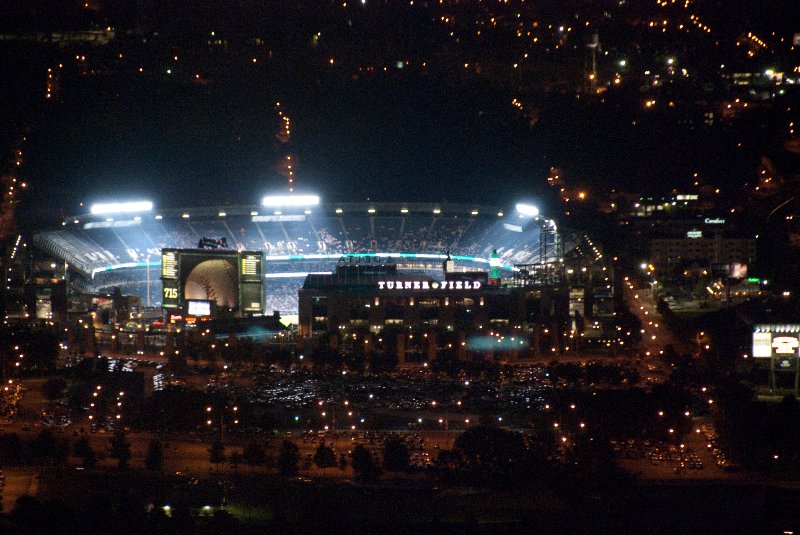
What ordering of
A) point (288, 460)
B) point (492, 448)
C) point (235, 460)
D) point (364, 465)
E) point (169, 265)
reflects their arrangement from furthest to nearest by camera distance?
point (169, 265), point (492, 448), point (235, 460), point (288, 460), point (364, 465)

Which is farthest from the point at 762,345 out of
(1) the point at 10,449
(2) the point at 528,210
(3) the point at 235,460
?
(2) the point at 528,210

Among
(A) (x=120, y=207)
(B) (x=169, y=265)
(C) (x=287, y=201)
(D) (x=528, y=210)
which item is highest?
(C) (x=287, y=201)

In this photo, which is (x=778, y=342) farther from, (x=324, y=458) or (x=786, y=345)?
(x=324, y=458)

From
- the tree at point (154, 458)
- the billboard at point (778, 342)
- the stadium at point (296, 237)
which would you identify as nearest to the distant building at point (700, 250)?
the stadium at point (296, 237)

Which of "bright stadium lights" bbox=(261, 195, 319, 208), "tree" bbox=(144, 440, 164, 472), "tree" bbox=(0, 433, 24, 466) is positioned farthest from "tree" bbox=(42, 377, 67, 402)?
"bright stadium lights" bbox=(261, 195, 319, 208)

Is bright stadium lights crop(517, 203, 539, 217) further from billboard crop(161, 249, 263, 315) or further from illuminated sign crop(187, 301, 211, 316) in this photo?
illuminated sign crop(187, 301, 211, 316)

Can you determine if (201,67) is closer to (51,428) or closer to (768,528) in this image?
(51,428)
